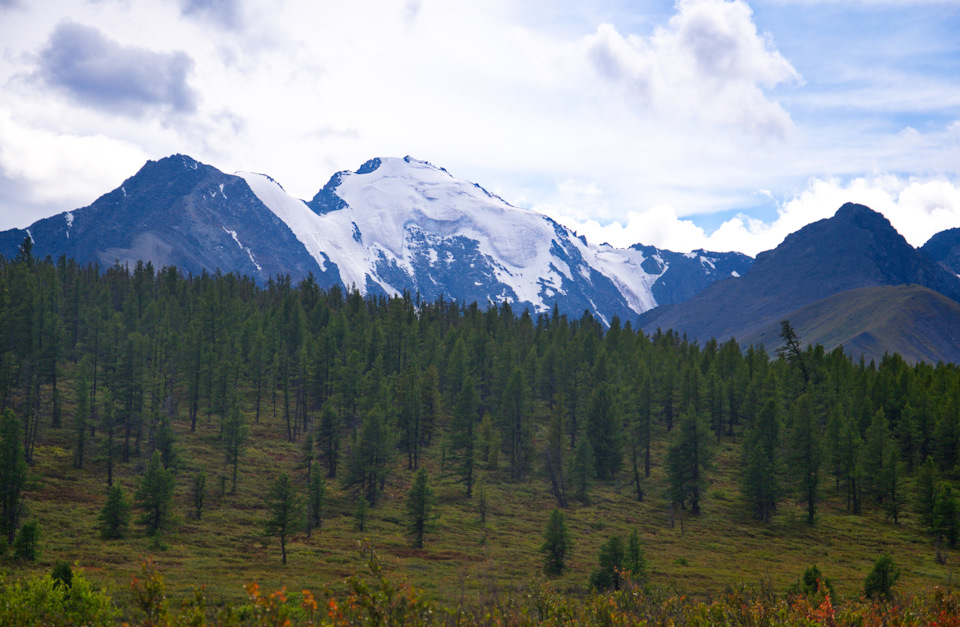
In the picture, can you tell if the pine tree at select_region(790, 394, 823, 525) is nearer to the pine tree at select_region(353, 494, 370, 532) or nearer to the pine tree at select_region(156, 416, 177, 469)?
the pine tree at select_region(353, 494, 370, 532)

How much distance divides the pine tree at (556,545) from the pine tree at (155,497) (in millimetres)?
29514

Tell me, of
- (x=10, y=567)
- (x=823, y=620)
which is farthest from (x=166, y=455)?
(x=823, y=620)

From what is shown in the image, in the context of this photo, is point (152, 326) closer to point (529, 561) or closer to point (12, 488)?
point (12, 488)

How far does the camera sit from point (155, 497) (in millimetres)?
46812

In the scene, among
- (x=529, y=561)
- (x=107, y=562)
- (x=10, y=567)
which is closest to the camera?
(x=10, y=567)

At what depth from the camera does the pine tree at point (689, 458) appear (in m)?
63.8

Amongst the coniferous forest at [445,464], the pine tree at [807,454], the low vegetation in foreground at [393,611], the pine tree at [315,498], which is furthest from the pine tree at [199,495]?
the pine tree at [807,454]

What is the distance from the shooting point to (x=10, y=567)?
33500 mm

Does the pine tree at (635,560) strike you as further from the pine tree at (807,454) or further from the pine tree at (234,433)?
the pine tree at (234,433)

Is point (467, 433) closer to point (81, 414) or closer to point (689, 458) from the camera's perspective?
point (689, 458)

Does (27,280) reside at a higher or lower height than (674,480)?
higher

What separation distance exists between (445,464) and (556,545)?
33892mm

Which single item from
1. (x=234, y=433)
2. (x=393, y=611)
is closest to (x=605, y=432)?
(x=234, y=433)

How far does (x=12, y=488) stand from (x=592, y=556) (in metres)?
42.9
